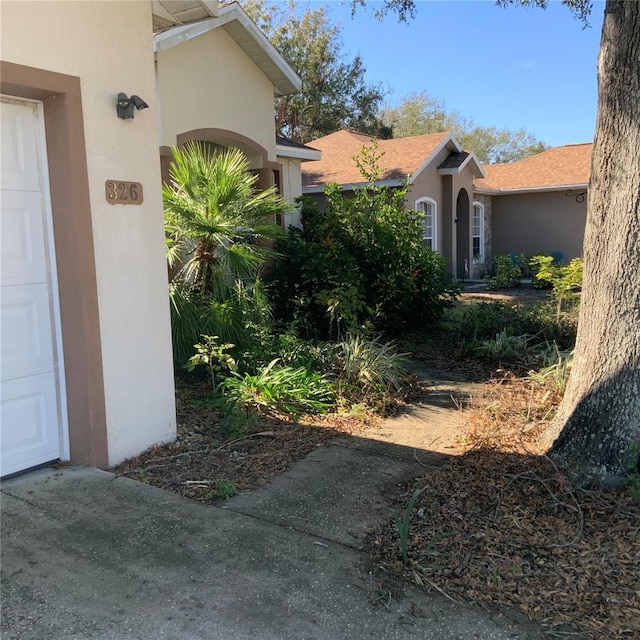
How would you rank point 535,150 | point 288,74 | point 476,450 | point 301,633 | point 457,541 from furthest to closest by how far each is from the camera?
point 535,150, point 288,74, point 476,450, point 457,541, point 301,633

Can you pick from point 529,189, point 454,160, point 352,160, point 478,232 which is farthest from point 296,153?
point 529,189

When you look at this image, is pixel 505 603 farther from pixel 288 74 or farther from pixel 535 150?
pixel 535 150

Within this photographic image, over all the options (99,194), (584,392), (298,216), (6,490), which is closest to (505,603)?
(584,392)

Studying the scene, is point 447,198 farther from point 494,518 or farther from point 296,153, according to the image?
point 494,518

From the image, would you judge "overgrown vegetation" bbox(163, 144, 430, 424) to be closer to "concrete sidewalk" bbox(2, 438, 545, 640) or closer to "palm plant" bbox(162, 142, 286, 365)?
"palm plant" bbox(162, 142, 286, 365)

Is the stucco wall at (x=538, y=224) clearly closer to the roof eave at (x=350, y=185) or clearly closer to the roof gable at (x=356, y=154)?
the roof gable at (x=356, y=154)

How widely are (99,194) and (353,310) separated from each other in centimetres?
448

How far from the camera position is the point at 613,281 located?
13.5 ft

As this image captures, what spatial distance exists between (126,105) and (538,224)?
19740mm

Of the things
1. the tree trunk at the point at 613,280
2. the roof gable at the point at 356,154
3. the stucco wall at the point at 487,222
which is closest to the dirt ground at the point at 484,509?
the tree trunk at the point at 613,280

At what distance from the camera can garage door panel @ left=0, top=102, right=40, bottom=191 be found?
4.01 meters

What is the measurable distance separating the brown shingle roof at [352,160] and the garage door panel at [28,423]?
1219cm

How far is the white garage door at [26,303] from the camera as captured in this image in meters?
4.05

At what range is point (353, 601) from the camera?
2852 millimetres
